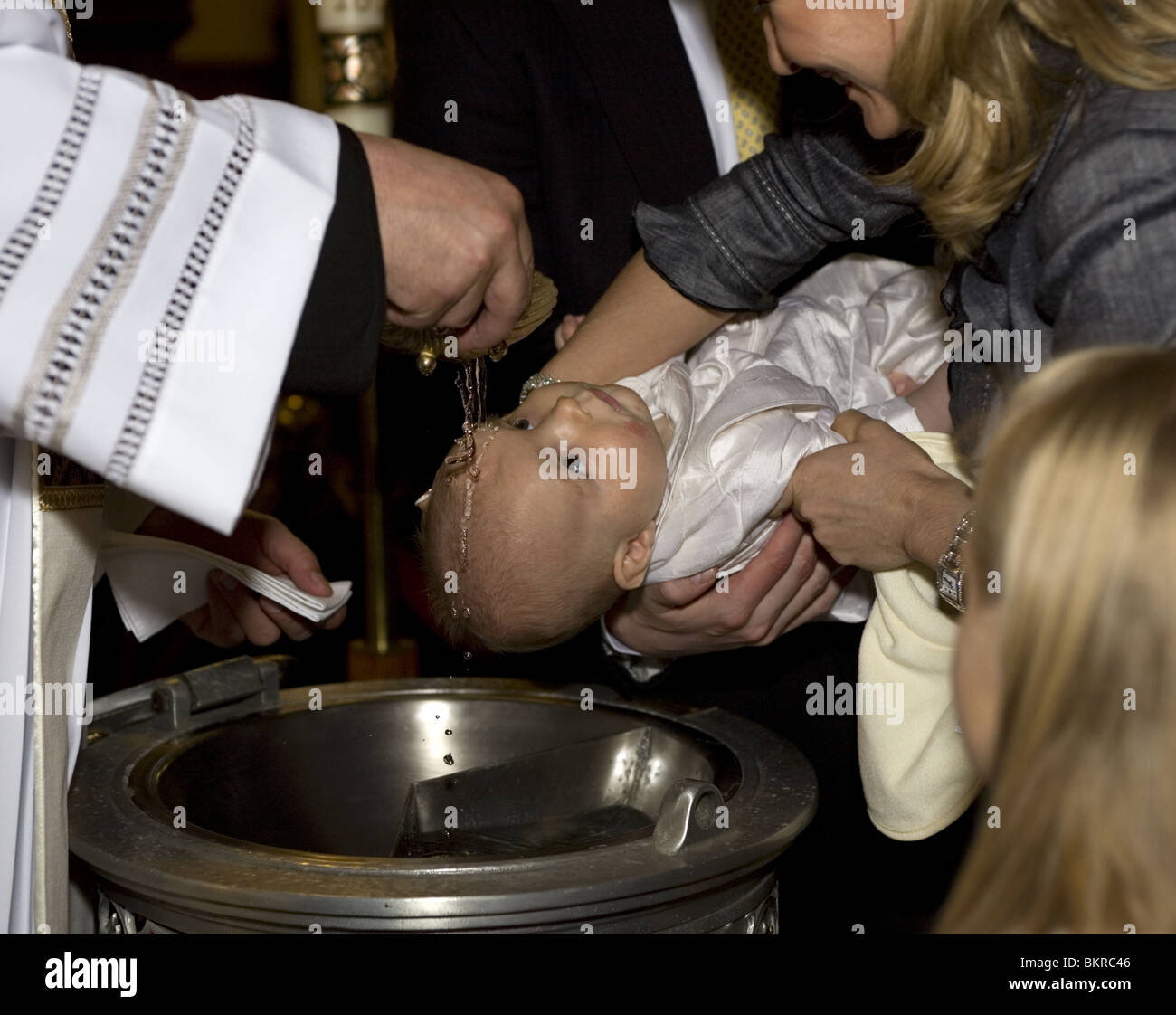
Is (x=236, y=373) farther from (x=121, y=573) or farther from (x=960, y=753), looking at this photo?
(x=960, y=753)

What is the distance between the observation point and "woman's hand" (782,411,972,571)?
1667mm

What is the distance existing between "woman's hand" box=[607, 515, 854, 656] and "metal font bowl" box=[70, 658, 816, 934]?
11 centimetres

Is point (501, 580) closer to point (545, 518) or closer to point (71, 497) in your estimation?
point (545, 518)

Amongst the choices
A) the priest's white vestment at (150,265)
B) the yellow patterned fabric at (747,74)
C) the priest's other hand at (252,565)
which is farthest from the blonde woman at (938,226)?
the priest's white vestment at (150,265)

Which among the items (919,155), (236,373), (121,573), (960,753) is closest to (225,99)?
(236,373)

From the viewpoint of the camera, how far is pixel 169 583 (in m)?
2.02

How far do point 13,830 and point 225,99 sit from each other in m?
0.78

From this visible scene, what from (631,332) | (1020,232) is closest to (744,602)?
(631,332)

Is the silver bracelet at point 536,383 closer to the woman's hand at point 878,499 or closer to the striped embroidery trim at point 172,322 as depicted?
the woman's hand at point 878,499

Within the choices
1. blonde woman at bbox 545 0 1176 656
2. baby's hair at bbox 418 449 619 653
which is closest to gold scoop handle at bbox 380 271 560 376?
baby's hair at bbox 418 449 619 653

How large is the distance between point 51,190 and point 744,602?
110 cm

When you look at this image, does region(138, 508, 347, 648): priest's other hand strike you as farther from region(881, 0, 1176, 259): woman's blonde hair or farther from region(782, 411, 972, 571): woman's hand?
region(881, 0, 1176, 259): woman's blonde hair

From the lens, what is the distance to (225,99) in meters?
1.31

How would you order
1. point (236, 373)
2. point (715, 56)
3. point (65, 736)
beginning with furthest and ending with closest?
point (715, 56) → point (65, 736) → point (236, 373)
